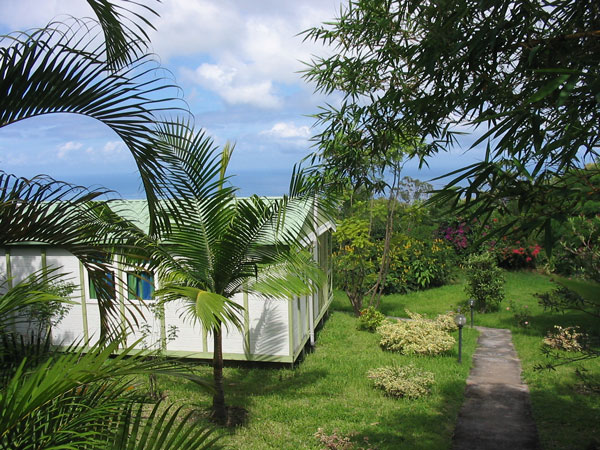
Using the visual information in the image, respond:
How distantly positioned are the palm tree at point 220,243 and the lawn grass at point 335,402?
911mm

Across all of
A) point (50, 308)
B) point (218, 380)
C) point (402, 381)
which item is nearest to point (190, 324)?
point (50, 308)

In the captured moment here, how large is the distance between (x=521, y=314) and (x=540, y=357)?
3.23 metres

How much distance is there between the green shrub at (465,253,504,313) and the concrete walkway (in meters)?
3.56

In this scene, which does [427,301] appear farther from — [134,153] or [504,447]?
[134,153]

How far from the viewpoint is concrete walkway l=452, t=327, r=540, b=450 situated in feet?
22.6

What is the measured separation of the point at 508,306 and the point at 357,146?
1148 cm

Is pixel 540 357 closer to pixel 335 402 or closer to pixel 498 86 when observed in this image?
pixel 335 402

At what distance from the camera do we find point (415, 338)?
11.4 meters

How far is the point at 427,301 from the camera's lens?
1667 centimetres

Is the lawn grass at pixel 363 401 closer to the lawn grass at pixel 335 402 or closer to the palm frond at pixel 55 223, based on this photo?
the lawn grass at pixel 335 402

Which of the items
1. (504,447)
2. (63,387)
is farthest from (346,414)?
(63,387)

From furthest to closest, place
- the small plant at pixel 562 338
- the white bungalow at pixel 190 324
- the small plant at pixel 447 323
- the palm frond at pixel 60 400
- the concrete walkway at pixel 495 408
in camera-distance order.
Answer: the small plant at pixel 447 323 → the white bungalow at pixel 190 324 → the small plant at pixel 562 338 → the concrete walkway at pixel 495 408 → the palm frond at pixel 60 400

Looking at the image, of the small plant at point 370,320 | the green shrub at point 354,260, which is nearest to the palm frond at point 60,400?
the small plant at point 370,320

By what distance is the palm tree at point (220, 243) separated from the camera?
6.27 metres
